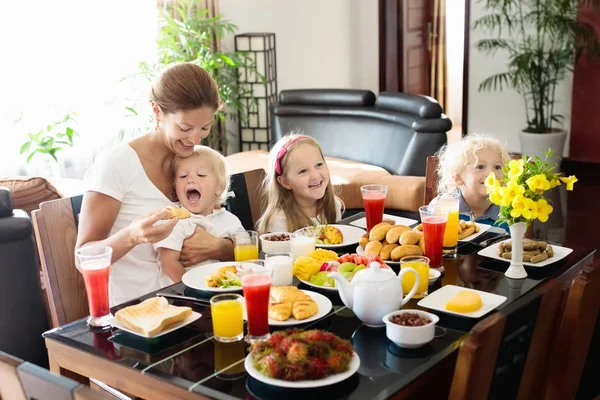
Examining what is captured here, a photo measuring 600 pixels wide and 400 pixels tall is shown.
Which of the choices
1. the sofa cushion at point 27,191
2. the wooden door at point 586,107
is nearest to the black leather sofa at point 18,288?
the sofa cushion at point 27,191

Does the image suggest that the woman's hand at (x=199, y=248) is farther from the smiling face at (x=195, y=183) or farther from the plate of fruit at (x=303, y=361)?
the plate of fruit at (x=303, y=361)

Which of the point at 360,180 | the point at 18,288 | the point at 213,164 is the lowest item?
the point at 18,288

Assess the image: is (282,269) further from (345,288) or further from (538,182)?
(538,182)

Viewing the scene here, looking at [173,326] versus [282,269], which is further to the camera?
[282,269]

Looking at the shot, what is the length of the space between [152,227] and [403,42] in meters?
6.43

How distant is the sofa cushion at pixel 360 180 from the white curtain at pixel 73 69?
89 centimetres

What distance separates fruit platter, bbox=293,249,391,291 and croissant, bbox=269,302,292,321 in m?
0.24

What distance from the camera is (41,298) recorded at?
331 cm

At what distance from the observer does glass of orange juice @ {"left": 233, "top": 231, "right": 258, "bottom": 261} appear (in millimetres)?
2311

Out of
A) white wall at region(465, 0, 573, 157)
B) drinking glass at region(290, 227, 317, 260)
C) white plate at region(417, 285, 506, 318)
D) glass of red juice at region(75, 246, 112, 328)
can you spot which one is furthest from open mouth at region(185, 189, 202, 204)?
white wall at region(465, 0, 573, 157)

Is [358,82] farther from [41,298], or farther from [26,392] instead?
[26,392]

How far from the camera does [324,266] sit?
2.18m

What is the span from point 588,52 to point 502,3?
3.27 feet

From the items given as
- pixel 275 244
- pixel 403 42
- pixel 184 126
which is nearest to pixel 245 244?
pixel 275 244
